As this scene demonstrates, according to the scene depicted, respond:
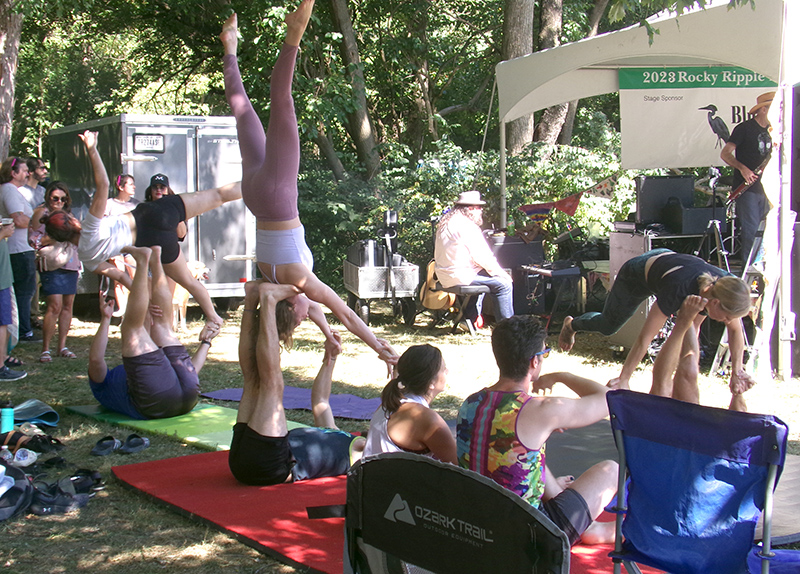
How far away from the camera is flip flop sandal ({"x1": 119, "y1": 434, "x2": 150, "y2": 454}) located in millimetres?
4988

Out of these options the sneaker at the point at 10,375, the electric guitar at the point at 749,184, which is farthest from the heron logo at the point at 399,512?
the electric guitar at the point at 749,184

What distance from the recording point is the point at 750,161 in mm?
7301

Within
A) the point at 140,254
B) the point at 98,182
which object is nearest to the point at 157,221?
the point at 140,254

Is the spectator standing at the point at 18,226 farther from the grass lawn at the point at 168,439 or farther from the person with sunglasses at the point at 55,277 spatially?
the grass lawn at the point at 168,439

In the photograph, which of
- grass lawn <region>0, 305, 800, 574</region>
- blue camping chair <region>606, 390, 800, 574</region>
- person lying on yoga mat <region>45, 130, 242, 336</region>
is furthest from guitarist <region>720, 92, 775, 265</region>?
blue camping chair <region>606, 390, 800, 574</region>

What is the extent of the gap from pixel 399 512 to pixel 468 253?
690cm

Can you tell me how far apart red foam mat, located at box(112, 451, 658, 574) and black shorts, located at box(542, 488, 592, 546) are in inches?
7.9

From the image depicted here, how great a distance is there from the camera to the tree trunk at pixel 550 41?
46.4ft

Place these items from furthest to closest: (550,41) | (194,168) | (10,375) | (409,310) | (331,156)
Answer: (550,41)
(331,156)
(194,168)
(409,310)
(10,375)

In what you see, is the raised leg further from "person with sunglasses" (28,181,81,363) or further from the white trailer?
the white trailer

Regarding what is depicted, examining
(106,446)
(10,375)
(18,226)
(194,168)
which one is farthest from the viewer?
(194,168)

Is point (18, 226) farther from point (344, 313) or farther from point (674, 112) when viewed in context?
point (674, 112)

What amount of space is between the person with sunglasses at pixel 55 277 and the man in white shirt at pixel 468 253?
367 centimetres

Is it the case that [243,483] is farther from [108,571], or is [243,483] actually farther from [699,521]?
[699,521]
